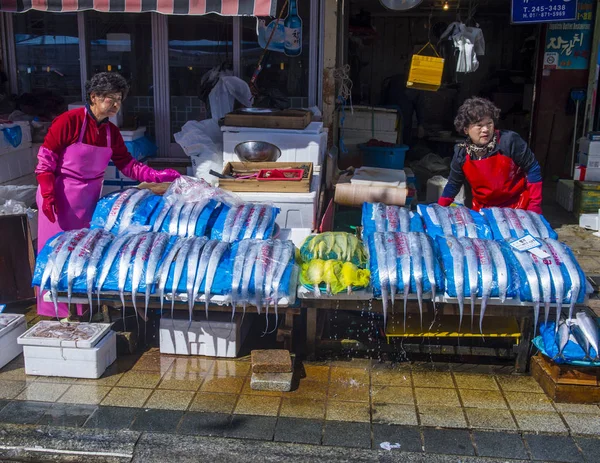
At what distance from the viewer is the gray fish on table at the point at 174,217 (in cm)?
575

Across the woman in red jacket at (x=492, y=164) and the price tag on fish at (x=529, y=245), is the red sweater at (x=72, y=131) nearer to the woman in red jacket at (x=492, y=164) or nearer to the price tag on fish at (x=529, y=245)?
the woman in red jacket at (x=492, y=164)

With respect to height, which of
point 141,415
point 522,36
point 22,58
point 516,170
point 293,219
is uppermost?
point 522,36

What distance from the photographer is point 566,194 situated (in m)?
10.5

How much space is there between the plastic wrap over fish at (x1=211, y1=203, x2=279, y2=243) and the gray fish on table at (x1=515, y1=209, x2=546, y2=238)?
7.37 ft

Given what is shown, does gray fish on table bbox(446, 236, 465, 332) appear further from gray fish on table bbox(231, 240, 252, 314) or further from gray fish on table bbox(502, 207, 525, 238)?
gray fish on table bbox(231, 240, 252, 314)

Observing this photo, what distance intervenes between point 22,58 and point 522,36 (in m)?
10.8

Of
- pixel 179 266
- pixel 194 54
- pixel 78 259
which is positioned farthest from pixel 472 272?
pixel 194 54

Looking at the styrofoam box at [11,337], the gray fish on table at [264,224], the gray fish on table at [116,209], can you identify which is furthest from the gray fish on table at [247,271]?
the styrofoam box at [11,337]

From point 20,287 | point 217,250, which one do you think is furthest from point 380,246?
point 20,287

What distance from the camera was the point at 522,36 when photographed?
14.8 m

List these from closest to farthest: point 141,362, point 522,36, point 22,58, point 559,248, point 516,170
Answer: point 559,248
point 141,362
point 516,170
point 22,58
point 522,36

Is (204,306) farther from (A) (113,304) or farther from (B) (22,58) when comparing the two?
(B) (22,58)

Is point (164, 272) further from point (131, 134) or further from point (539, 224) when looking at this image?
point (131, 134)

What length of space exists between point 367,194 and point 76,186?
11.2ft
